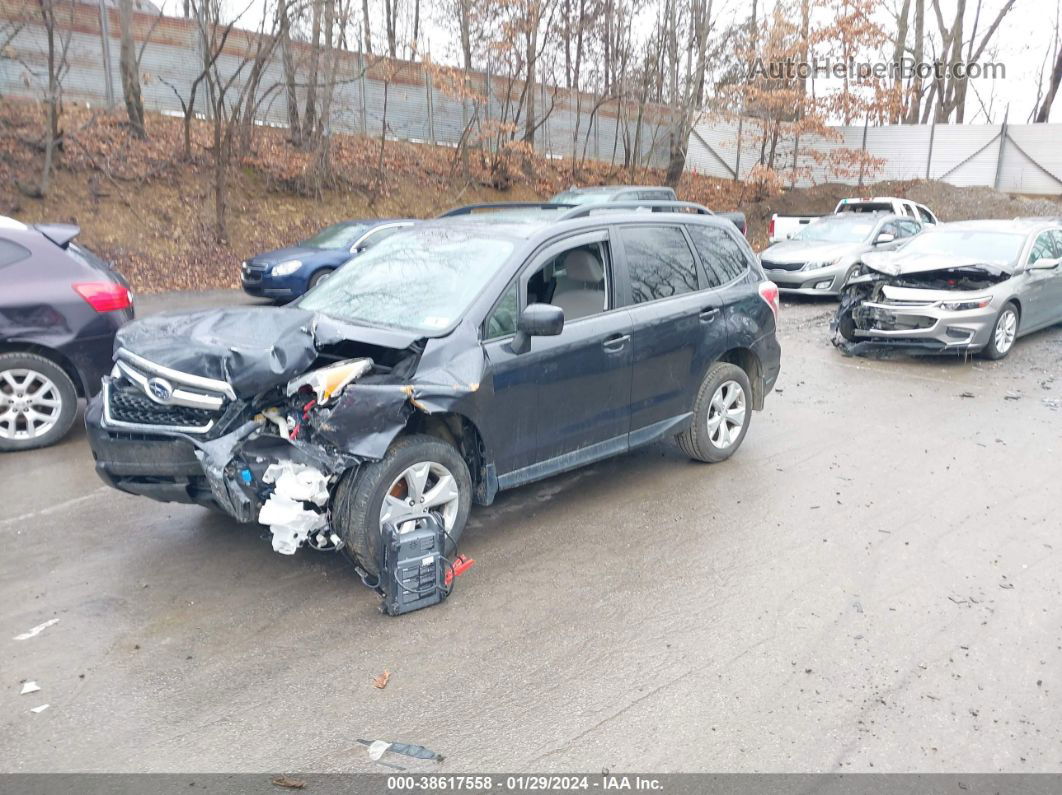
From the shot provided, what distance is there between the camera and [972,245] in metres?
10.8

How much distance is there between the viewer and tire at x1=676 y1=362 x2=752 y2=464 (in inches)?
237

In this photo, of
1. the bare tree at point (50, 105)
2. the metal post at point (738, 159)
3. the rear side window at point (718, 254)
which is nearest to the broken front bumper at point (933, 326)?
the rear side window at point (718, 254)

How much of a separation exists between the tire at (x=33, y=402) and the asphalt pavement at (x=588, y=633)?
1.47 feet

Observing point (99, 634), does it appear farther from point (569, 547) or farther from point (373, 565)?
point (569, 547)

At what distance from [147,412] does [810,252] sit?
1265cm

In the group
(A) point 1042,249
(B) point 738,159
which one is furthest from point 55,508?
(B) point 738,159

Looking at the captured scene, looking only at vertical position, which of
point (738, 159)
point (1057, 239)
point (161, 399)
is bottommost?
point (161, 399)

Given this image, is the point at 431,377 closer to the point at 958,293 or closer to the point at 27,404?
the point at 27,404

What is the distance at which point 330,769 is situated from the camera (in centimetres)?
302

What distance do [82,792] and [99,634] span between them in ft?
3.61

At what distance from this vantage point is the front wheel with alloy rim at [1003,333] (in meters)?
9.87

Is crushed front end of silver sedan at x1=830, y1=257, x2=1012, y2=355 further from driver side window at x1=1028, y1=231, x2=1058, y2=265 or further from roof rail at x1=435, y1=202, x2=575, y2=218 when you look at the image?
roof rail at x1=435, y1=202, x2=575, y2=218

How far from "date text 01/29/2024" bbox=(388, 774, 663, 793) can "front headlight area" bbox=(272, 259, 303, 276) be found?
1120cm

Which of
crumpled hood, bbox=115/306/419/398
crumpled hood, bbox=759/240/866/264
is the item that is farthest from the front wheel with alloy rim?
crumpled hood, bbox=115/306/419/398
